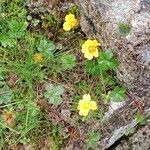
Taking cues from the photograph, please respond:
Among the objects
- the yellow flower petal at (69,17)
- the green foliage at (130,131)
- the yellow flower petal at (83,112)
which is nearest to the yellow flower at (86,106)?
the yellow flower petal at (83,112)

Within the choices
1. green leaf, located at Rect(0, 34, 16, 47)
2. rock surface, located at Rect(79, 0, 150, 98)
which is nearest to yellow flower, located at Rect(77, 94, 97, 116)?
rock surface, located at Rect(79, 0, 150, 98)

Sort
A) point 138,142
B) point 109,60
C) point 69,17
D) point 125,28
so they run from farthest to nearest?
point 138,142, point 69,17, point 109,60, point 125,28

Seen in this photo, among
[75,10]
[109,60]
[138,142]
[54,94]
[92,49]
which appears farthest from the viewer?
[138,142]

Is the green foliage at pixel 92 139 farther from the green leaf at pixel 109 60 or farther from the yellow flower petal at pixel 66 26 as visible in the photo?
the yellow flower petal at pixel 66 26

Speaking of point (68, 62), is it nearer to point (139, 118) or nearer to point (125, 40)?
point (125, 40)

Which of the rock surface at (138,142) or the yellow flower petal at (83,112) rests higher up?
the yellow flower petal at (83,112)

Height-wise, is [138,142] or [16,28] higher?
[16,28]

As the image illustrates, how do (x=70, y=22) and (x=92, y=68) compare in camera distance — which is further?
(x=70, y=22)

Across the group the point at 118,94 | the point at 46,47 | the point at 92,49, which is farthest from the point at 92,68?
the point at 46,47
